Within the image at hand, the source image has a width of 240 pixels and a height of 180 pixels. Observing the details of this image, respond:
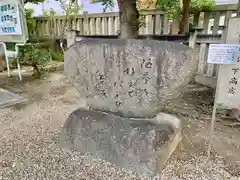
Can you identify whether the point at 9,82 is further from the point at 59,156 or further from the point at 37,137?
the point at 59,156

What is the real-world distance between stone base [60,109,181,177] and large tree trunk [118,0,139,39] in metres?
1.14

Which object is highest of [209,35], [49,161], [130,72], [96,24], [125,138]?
[96,24]

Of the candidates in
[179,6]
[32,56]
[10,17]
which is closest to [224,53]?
[179,6]

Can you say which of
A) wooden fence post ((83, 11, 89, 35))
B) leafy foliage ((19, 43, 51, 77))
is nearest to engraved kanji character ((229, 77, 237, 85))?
leafy foliage ((19, 43, 51, 77))

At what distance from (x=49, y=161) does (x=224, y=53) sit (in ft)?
6.52

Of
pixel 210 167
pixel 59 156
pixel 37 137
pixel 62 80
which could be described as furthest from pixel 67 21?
pixel 210 167

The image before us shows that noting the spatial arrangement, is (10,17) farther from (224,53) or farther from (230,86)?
(230,86)

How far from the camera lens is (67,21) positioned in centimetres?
718

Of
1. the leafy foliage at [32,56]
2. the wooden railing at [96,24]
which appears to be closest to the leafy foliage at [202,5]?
the wooden railing at [96,24]

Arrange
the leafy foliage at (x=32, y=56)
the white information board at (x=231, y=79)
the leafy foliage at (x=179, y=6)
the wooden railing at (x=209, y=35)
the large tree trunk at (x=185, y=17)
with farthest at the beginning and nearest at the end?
1. the leafy foliage at (x=32, y=56)
2. the large tree trunk at (x=185, y=17)
3. the leafy foliage at (x=179, y=6)
4. the wooden railing at (x=209, y=35)
5. the white information board at (x=231, y=79)

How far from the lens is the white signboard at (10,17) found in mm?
4254

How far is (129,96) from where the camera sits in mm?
2104

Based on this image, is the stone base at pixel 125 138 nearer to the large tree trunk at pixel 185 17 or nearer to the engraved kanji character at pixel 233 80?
the engraved kanji character at pixel 233 80

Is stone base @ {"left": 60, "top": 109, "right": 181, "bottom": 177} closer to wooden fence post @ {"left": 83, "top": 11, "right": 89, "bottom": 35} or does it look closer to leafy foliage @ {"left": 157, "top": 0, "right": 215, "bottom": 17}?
leafy foliage @ {"left": 157, "top": 0, "right": 215, "bottom": 17}
